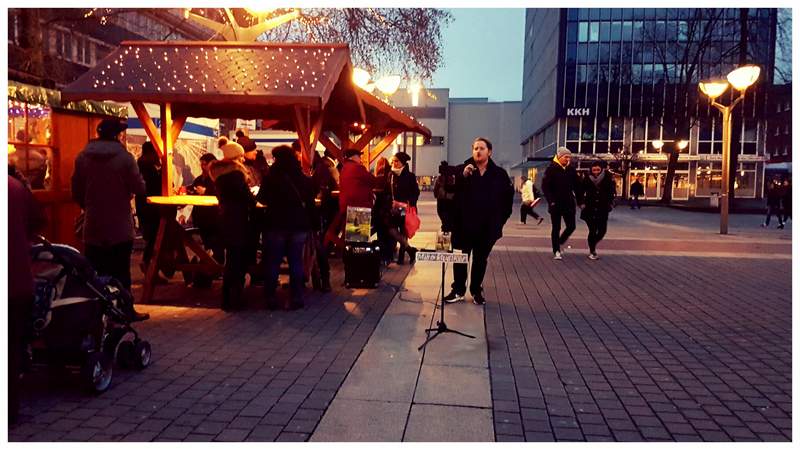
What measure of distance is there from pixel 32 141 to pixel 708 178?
5778 centimetres

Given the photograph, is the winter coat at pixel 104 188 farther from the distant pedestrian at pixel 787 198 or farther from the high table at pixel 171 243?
the distant pedestrian at pixel 787 198

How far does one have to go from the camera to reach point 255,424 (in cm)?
398

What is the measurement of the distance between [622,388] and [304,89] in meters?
4.18

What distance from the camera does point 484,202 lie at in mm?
7512

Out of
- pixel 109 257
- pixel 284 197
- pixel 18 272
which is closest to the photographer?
pixel 18 272

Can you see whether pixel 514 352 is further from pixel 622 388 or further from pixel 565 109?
pixel 565 109

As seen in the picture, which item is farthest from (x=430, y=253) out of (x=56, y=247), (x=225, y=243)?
(x=56, y=247)

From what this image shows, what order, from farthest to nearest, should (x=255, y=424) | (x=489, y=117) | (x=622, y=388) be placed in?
(x=489, y=117)
(x=622, y=388)
(x=255, y=424)

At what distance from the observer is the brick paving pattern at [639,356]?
4098 mm

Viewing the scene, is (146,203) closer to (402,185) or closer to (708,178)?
(402,185)

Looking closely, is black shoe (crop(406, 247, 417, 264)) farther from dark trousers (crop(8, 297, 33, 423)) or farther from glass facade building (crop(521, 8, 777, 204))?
glass facade building (crop(521, 8, 777, 204))

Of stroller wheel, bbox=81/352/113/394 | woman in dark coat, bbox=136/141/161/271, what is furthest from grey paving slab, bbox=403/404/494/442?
woman in dark coat, bbox=136/141/161/271

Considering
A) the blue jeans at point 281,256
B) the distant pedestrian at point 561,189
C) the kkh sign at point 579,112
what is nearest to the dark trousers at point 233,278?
the blue jeans at point 281,256

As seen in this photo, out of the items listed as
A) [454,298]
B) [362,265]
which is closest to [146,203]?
[362,265]
